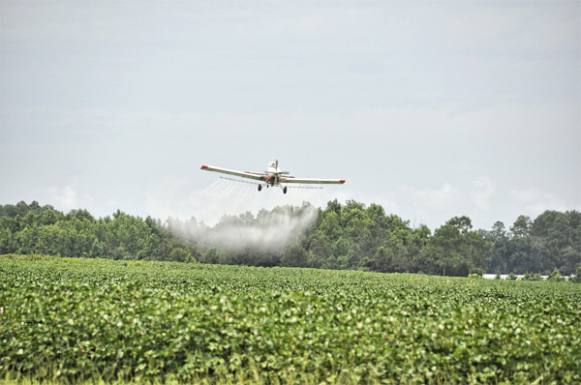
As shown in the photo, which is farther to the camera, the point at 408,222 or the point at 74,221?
the point at 74,221

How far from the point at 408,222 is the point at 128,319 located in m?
135

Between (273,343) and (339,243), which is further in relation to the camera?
(339,243)

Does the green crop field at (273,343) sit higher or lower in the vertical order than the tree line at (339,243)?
lower

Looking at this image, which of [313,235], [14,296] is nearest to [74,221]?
[313,235]

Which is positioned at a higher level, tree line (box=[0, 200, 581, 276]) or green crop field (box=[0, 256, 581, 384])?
tree line (box=[0, 200, 581, 276])

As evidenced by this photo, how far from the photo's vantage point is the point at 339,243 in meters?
137

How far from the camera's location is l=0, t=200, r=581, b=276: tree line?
115m

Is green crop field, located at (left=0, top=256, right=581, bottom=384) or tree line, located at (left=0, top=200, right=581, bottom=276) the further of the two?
tree line, located at (left=0, top=200, right=581, bottom=276)

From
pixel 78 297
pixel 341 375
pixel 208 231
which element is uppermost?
pixel 208 231

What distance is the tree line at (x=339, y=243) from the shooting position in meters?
115

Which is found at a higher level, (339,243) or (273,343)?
(339,243)

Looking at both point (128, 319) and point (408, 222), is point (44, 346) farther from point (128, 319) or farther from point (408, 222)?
point (408, 222)

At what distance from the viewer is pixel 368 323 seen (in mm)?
20719

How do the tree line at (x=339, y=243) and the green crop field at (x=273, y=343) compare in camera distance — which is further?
the tree line at (x=339, y=243)
